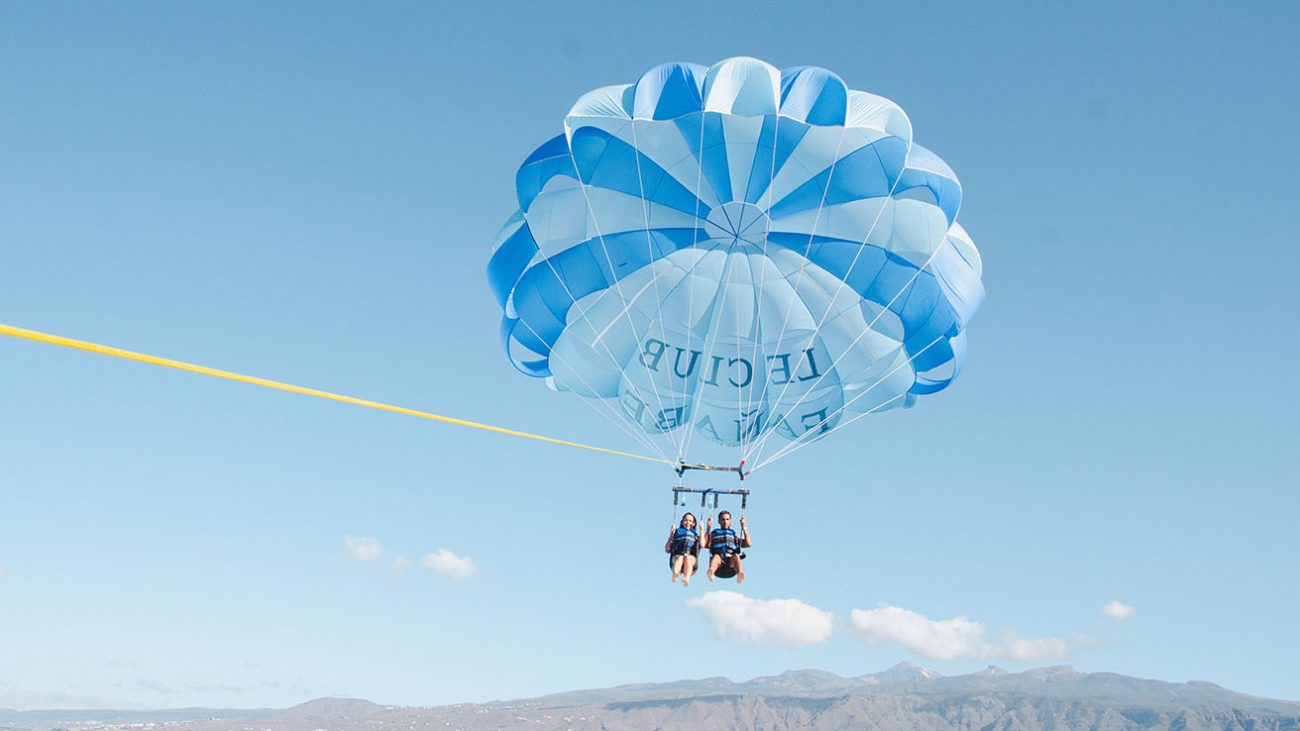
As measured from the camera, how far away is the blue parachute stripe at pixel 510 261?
19.8 m

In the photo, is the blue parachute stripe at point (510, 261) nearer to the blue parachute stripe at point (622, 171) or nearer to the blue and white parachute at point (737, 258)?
the blue and white parachute at point (737, 258)

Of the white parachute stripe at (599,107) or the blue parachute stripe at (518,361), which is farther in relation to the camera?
the blue parachute stripe at (518,361)

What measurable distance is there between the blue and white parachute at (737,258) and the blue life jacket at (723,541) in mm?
2004

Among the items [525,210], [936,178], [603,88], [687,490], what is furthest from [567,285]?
[936,178]

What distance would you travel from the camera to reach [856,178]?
18500 millimetres

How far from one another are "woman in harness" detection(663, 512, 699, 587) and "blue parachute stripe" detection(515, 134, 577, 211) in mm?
Result: 6822

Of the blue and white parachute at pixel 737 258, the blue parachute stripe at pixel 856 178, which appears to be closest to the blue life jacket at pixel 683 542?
the blue and white parachute at pixel 737 258

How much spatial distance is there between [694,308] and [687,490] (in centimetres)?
517

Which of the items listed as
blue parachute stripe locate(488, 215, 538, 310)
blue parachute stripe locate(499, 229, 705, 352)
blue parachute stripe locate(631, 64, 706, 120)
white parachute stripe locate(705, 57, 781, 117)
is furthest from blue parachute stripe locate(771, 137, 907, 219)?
blue parachute stripe locate(488, 215, 538, 310)

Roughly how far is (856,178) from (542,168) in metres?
5.60

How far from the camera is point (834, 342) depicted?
2069cm

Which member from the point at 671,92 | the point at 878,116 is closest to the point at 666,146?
the point at 671,92

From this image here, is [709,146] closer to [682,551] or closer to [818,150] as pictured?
[818,150]

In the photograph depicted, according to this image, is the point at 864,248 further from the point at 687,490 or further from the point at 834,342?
the point at 687,490
